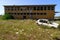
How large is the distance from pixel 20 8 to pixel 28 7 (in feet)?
10.6

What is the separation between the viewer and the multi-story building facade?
2378 inches

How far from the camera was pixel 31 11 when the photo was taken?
6159 cm

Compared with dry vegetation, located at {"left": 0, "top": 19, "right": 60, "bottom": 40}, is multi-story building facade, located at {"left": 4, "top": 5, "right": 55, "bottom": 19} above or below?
below

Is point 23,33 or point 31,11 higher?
point 23,33

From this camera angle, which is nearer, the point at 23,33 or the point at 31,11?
the point at 23,33

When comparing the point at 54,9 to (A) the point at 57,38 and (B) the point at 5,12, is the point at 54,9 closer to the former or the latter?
(B) the point at 5,12

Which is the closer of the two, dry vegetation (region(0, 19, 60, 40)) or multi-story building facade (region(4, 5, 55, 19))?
dry vegetation (region(0, 19, 60, 40))

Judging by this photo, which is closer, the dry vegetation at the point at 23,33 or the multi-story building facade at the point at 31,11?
the dry vegetation at the point at 23,33

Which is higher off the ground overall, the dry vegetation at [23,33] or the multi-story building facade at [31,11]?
the dry vegetation at [23,33]

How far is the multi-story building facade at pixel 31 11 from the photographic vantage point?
60.4 m

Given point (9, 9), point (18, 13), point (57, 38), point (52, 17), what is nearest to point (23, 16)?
point (18, 13)

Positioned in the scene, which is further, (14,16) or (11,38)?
(14,16)

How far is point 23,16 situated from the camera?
2450 inches

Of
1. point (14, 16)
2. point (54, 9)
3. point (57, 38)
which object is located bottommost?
point (14, 16)
